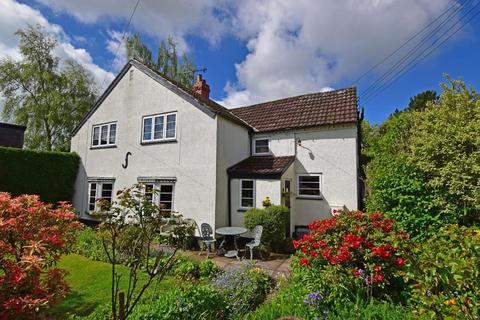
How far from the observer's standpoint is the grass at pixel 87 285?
5.67 m

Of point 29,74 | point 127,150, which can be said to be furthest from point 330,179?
point 29,74

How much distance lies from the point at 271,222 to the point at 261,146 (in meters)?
5.75

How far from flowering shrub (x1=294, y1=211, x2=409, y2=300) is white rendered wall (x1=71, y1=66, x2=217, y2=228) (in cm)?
641

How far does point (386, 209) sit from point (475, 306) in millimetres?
5134

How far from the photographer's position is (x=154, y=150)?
13266 mm

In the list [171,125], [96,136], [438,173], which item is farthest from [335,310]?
[96,136]

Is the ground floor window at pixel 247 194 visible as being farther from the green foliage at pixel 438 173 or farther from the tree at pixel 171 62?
the tree at pixel 171 62

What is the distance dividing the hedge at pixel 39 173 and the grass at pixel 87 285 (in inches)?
322

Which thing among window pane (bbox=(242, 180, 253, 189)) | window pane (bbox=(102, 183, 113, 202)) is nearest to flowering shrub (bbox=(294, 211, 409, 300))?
window pane (bbox=(242, 180, 253, 189))

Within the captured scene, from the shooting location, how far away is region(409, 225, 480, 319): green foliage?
2.66 meters

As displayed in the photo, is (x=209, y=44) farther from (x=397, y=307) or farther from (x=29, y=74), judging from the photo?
(x=29, y=74)

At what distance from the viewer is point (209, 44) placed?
12008mm

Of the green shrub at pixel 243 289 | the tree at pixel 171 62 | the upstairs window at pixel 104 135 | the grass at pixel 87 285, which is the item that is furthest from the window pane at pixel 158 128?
the tree at pixel 171 62

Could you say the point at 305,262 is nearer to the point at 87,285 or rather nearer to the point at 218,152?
the point at 87,285
